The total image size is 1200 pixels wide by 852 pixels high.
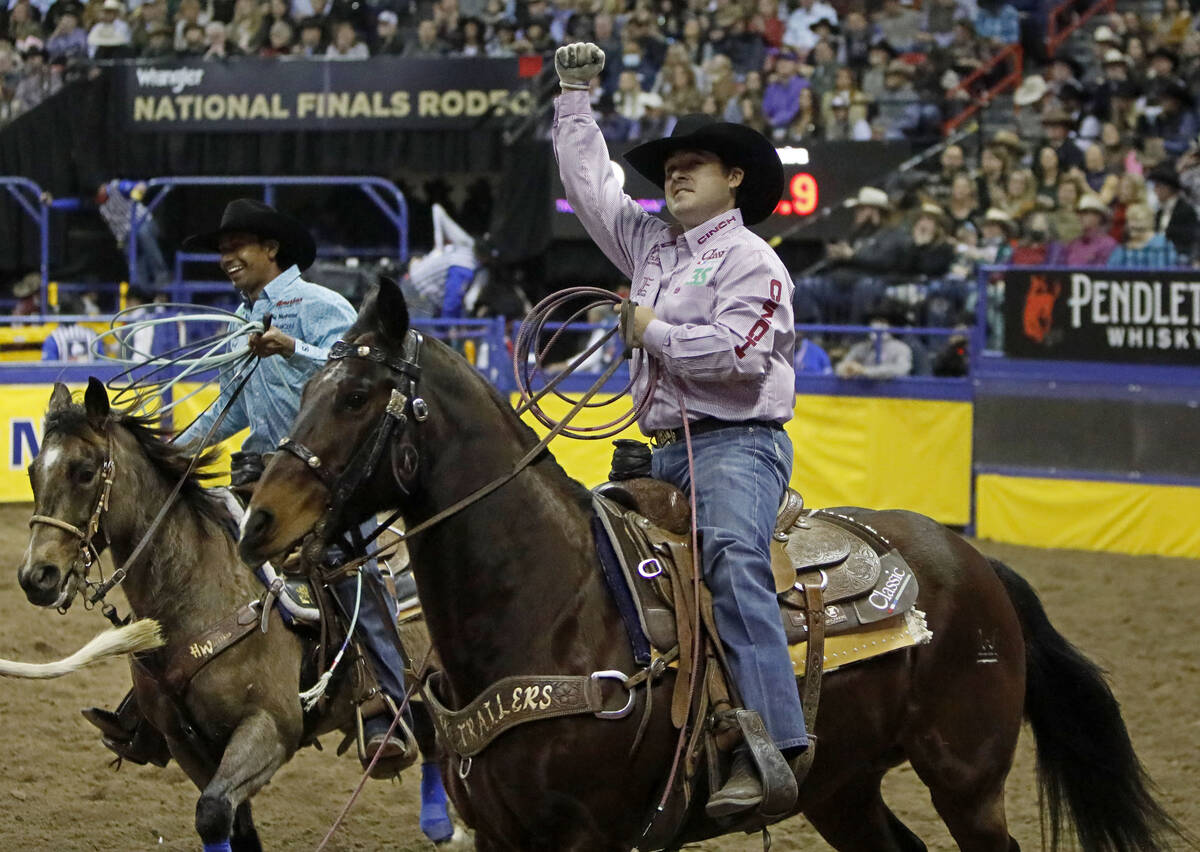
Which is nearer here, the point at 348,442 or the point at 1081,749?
the point at 348,442

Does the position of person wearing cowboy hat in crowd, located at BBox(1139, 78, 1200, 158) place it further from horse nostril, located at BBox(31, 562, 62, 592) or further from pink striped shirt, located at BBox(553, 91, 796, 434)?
horse nostril, located at BBox(31, 562, 62, 592)

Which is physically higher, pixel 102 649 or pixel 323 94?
pixel 323 94

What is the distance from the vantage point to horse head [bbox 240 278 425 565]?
3.40 m

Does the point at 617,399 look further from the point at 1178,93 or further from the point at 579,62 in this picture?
the point at 1178,93

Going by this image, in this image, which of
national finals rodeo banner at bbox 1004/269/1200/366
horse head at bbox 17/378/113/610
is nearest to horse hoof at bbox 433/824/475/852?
horse head at bbox 17/378/113/610

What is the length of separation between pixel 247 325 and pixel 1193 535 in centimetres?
804

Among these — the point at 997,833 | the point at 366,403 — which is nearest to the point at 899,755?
the point at 997,833

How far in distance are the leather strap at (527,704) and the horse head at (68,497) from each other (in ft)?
5.63

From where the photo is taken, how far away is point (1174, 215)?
39.5 feet

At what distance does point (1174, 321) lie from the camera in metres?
10.7

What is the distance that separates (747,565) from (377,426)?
38.0 inches

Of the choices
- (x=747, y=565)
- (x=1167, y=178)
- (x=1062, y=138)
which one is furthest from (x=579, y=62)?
(x=1062, y=138)

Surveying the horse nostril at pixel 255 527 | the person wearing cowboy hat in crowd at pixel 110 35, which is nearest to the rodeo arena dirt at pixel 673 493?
the horse nostril at pixel 255 527

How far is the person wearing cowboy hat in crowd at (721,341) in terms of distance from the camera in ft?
12.4
